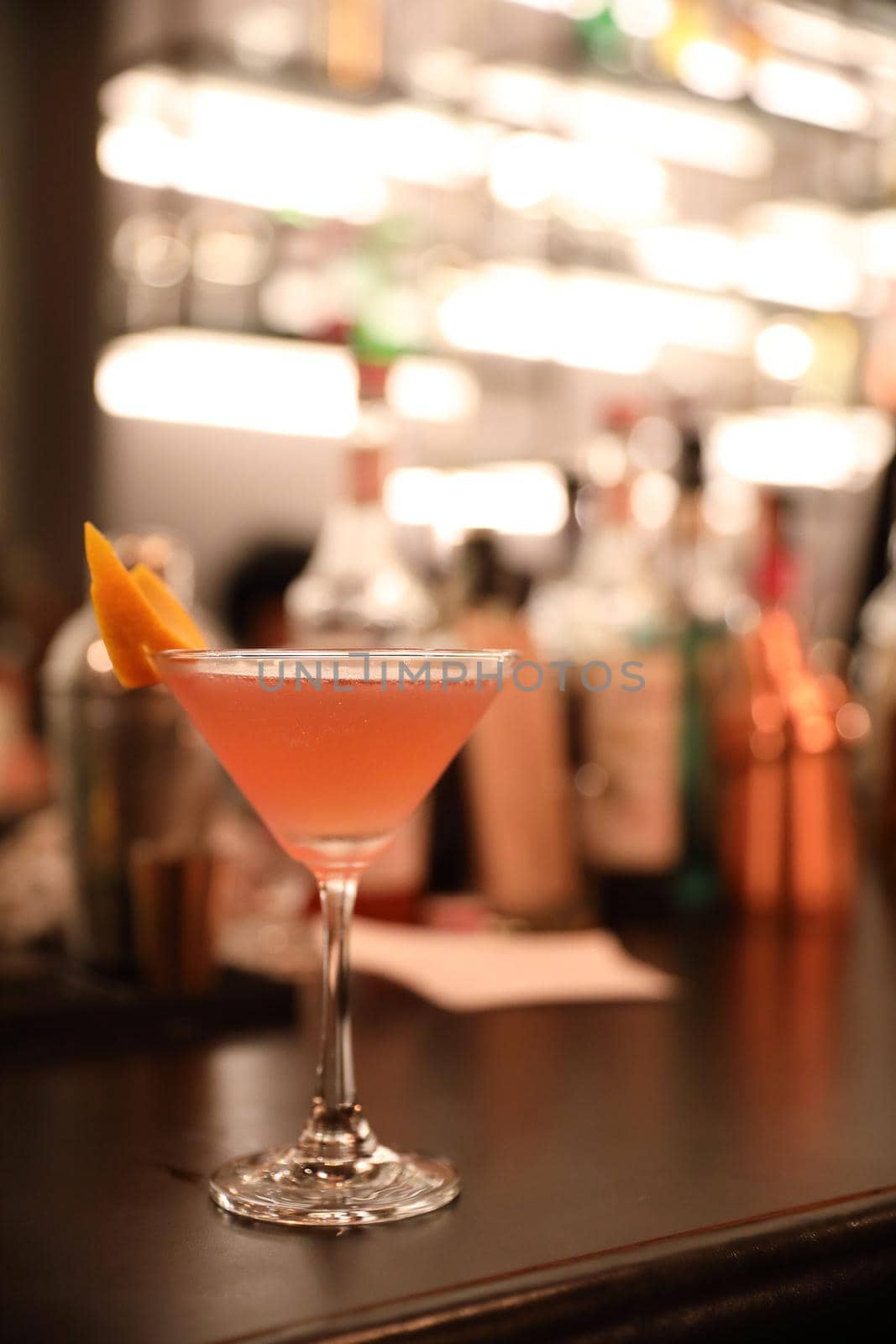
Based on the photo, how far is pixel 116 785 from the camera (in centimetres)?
101

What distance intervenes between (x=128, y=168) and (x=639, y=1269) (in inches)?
146

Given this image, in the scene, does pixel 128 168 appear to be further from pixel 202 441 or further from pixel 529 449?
pixel 529 449

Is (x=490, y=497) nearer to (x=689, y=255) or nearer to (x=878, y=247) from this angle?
(x=689, y=255)

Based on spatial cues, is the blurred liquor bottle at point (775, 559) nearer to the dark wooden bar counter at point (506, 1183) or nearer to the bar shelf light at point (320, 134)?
the dark wooden bar counter at point (506, 1183)

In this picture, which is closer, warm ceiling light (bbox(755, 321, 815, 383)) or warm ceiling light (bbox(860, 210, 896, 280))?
warm ceiling light (bbox(755, 321, 815, 383))

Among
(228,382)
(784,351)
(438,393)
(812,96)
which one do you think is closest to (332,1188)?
(228,382)

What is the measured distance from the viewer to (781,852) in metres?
1.35

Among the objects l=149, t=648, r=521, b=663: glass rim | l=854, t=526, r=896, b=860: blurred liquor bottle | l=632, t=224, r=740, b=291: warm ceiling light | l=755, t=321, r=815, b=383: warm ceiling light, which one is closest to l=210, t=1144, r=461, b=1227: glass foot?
l=149, t=648, r=521, b=663: glass rim

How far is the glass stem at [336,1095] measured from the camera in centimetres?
65

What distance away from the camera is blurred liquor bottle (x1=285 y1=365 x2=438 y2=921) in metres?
1.22

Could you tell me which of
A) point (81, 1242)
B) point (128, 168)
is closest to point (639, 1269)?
point (81, 1242)

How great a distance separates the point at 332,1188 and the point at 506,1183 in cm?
8

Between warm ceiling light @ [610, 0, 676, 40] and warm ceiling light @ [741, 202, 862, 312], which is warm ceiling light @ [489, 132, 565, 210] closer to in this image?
warm ceiling light @ [610, 0, 676, 40]

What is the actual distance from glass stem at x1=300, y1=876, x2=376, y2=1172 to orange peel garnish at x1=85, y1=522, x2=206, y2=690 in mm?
159
